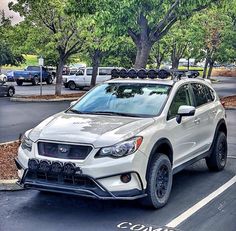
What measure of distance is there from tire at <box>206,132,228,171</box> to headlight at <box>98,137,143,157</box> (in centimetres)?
283

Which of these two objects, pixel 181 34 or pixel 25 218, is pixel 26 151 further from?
pixel 181 34

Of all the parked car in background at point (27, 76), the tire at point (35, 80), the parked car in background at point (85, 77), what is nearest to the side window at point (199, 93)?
the parked car in background at point (85, 77)

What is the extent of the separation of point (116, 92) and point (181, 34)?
25.2 metres

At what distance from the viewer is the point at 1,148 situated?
9.44 metres

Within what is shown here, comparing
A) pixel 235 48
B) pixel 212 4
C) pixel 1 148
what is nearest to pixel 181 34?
pixel 235 48

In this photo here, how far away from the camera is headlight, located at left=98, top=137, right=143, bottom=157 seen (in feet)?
17.6

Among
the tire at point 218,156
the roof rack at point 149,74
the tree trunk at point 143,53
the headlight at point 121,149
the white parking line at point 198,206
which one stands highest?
the tree trunk at point 143,53

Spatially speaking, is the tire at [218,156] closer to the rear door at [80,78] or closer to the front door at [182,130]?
the front door at [182,130]

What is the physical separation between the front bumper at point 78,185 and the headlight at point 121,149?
0.25m

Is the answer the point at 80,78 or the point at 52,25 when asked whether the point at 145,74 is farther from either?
the point at 80,78

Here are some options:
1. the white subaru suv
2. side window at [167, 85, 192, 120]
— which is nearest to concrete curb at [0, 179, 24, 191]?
the white subaru suv

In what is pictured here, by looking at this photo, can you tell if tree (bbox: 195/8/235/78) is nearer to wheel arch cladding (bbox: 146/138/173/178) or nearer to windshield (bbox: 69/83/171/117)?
windshield (bbox: 69/83/171/117)

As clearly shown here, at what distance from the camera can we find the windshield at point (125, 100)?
6461 mm

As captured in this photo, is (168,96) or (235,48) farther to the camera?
(235,48)
